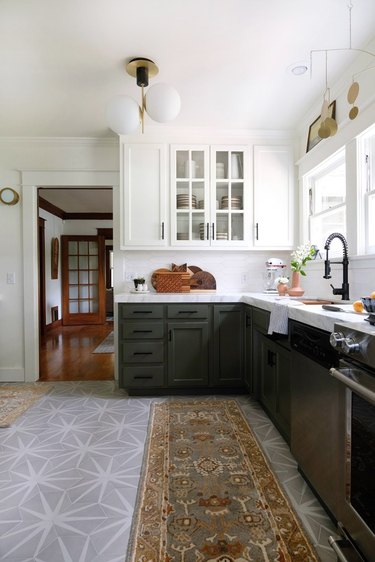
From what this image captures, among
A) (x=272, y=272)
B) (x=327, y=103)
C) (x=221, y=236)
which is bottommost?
(x=272, y=272)

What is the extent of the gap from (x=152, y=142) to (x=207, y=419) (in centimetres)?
253

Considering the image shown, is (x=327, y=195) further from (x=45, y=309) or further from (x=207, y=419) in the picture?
(x=45, y=309)

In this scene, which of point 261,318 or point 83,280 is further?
point 83,280

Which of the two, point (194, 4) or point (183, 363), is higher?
point (194, 4)

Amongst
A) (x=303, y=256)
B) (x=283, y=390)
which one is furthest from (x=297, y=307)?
(x=303, y=256)

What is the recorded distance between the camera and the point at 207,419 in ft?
7.99

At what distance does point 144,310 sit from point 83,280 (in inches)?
205

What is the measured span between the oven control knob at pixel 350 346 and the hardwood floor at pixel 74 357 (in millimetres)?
2909

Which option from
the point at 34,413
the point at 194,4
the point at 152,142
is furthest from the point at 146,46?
the point at 34,413

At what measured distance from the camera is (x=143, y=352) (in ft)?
9.41

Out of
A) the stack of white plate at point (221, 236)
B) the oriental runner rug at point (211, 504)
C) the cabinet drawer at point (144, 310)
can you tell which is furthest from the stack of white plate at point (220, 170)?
the oriental runner rug at point (211, 504)

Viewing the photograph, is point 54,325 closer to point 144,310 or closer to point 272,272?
point 144,310

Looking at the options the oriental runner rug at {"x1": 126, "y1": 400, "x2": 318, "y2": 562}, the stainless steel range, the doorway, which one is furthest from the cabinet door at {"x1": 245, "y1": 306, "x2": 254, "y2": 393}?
the doorway

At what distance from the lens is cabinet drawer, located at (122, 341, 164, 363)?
2.86m
